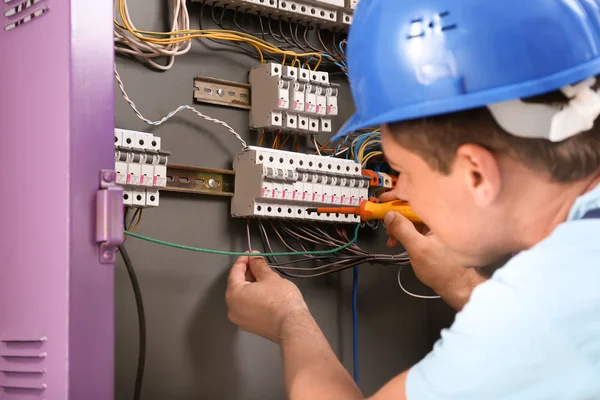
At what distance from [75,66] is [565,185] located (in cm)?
78

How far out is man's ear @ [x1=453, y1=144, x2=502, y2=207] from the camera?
3.17ft

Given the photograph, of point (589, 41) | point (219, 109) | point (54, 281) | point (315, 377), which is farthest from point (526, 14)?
point (219, 109)

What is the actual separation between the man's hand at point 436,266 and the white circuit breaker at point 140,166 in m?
0.56

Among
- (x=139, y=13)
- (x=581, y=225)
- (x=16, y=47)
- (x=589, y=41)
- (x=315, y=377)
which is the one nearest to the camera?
(x=581, y=225)

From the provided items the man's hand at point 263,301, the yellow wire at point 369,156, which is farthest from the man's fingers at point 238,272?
the yellow wire at point 369,156

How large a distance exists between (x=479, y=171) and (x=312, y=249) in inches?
42.6

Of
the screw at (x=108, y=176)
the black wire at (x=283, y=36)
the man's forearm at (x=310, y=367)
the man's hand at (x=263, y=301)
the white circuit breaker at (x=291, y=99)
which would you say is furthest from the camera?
the black wire at (x=283, y=36)

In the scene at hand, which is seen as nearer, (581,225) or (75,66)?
(581,225)

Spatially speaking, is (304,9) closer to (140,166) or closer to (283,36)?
(283,36)

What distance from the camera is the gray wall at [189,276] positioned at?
1.76 m

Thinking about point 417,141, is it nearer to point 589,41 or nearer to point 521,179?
point 521,179

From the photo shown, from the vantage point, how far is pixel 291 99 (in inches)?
75.6

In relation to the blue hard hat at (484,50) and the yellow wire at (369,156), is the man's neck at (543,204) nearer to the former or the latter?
the blue hard hat at (484,50)

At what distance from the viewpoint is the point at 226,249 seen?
1.90m
